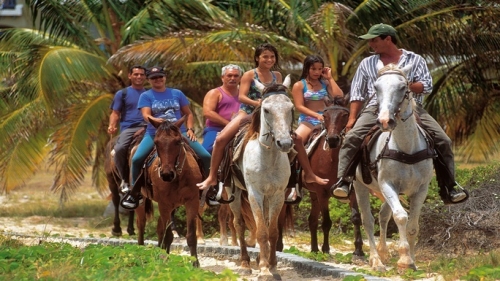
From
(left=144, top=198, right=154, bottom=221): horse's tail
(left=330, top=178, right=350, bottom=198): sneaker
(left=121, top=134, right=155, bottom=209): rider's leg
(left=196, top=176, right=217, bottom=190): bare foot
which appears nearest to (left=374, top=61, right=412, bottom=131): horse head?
(left=330, top=178, right=350, bottom=198): sneaker

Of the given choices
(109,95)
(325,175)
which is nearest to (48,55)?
(109,95)

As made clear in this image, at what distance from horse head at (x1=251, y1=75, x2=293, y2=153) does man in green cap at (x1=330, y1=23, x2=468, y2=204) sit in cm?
104

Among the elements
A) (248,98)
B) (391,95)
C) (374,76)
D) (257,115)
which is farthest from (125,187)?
(391,95)

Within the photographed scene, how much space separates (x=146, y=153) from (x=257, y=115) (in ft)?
8.40

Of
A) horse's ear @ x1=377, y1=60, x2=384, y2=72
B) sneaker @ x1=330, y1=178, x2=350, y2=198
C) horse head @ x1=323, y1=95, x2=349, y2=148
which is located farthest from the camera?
horse head @ x1=323, y1=95, x2=349, y2=148

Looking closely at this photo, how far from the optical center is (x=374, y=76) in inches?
461

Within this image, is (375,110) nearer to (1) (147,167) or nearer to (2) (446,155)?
(2) (446,155)

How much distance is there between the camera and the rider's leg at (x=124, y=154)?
48.9 feet

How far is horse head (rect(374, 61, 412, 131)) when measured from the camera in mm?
10265

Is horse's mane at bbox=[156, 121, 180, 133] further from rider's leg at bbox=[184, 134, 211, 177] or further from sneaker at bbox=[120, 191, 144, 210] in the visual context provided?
sneaker at bbox=[120, 191, 144, 210]

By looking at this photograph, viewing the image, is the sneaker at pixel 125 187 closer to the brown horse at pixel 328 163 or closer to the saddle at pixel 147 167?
the saddle at pixel 147 167

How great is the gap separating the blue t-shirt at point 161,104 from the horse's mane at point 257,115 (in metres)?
2.14

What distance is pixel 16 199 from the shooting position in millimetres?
29578

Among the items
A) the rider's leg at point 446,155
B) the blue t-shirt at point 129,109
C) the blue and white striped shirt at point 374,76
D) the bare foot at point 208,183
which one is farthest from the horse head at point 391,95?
the blue t-shirt at point 129,109
